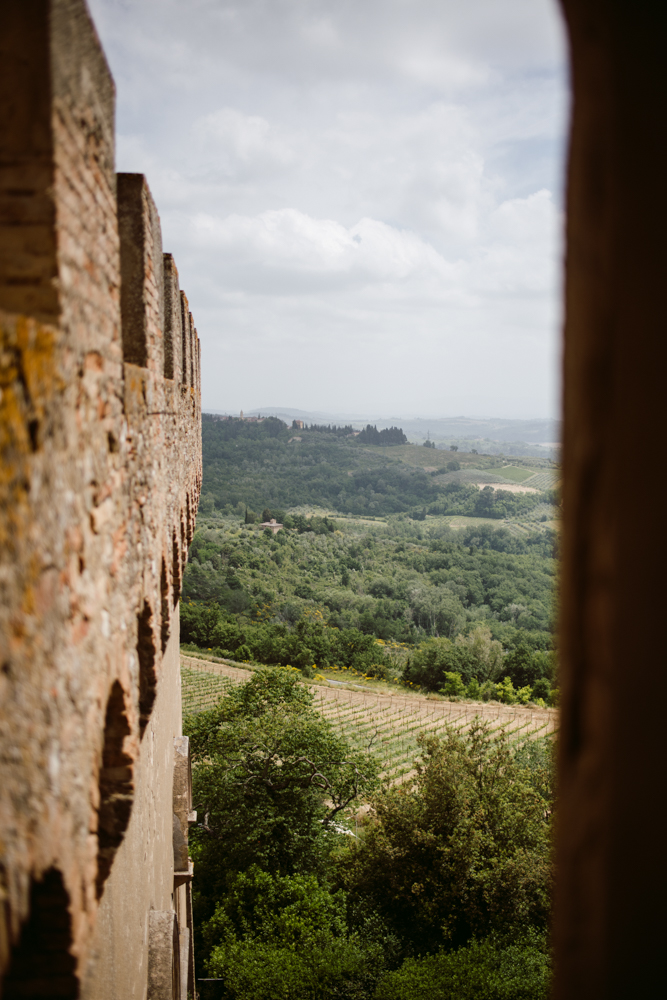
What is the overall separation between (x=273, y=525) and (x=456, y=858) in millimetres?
60723

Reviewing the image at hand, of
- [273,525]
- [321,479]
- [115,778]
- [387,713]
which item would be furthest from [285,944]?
[321,479]

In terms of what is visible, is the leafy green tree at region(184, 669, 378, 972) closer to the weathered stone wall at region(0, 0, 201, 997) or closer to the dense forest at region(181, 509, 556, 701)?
the weathered stone wall at region(0, 0, 201, 997)

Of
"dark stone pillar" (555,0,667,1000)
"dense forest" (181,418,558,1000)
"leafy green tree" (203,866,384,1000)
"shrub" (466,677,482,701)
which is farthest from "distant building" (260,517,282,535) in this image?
"dark stone pillar" (555,0,667,1000)

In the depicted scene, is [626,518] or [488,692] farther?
[488,692]

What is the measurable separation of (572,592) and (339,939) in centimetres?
1500

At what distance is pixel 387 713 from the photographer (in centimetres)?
3731

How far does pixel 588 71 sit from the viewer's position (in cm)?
150

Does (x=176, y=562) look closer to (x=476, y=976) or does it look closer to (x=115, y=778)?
(x=115, y=778)

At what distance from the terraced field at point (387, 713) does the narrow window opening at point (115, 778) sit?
27.2m

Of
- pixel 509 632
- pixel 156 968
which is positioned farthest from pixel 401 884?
pixel 509 632

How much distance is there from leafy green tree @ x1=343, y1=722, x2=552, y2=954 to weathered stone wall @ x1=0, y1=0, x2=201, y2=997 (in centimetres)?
1470

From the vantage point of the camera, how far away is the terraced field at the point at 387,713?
3135 cm

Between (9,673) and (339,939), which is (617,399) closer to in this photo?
(9,673)

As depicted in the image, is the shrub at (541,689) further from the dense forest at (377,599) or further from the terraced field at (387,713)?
the terraced field at (387,713)
